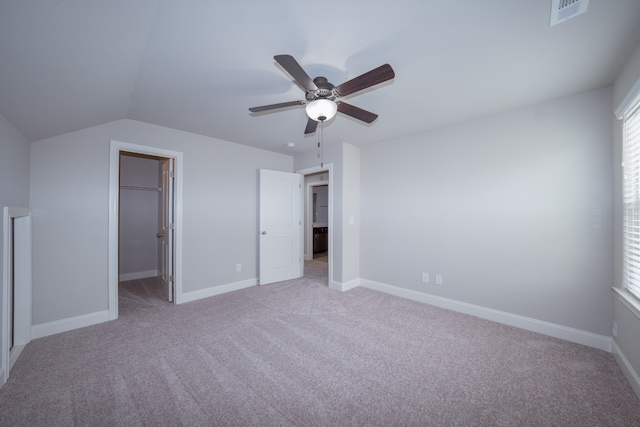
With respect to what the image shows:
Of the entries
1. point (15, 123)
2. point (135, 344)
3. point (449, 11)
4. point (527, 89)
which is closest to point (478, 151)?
point (527, 89)

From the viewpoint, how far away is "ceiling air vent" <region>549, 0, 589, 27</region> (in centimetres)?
137

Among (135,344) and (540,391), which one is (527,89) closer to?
(540,391)

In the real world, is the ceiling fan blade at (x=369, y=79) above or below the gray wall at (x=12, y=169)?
above

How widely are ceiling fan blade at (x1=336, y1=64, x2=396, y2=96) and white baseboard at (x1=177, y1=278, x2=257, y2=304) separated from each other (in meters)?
3.40

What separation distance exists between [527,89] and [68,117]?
4.39 meters

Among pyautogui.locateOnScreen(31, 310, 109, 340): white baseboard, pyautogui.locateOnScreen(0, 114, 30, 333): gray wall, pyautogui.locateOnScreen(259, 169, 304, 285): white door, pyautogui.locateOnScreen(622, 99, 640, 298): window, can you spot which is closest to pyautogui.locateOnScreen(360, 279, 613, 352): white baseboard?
pyautogui.locateOnScreen(622, 99, 640, 298): window

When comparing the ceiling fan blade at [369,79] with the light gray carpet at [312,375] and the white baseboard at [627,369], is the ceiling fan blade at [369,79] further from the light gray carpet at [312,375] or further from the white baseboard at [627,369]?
the white baseboard at [627,369]

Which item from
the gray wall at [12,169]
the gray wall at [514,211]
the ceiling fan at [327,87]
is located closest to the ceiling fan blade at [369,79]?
the ceiling fan at [327,87]

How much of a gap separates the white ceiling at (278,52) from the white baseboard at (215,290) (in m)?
2.44

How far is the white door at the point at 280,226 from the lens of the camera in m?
4.41

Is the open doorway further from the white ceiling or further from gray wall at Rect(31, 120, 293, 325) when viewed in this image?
the white ceiling

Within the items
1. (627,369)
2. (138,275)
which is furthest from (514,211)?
(138,275)

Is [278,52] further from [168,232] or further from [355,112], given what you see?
[168,232]

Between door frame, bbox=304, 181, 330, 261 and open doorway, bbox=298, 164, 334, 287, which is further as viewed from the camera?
door frame, bbox=304, 181, 330, 261
